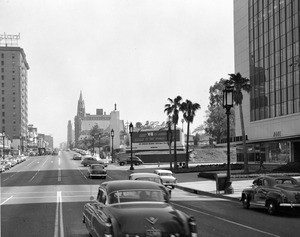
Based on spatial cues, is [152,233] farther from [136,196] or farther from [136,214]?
[136,196]

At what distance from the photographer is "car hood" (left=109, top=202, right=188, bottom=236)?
8.57 metres

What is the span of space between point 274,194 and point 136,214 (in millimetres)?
11327

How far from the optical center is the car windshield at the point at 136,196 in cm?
1022

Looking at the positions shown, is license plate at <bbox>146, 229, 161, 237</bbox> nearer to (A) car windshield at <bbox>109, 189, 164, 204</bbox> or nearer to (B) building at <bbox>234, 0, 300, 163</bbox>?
(A) car windshield at <bbox>109, 189, 164, 204</bbox>

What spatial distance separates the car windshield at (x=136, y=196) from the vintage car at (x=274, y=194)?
9346mm

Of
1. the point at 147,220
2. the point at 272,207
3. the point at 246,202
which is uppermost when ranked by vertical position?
the point at 147,220

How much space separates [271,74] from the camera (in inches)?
2222

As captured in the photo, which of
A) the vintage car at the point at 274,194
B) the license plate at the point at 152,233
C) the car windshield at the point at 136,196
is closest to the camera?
the license plate at the point at 152,233

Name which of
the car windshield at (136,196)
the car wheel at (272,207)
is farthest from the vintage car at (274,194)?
the car windshield at (136,196)

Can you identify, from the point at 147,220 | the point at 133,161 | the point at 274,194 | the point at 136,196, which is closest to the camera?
the point at 147,220

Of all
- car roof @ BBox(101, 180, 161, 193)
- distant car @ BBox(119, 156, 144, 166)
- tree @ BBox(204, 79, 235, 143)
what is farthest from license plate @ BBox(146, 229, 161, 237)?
tree @ BBox(204, 79, 235, 143)

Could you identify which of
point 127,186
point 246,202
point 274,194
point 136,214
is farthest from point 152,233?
point 246,202

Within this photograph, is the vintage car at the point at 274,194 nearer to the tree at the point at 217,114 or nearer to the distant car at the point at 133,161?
the distant car at the point at 133,161

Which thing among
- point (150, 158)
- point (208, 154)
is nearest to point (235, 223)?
point (150, 158)
